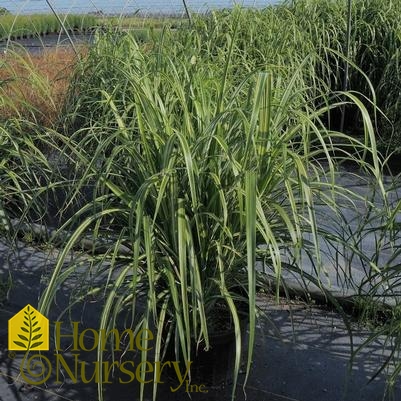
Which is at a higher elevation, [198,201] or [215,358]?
[198,201]

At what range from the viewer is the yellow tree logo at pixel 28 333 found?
5.81 feet

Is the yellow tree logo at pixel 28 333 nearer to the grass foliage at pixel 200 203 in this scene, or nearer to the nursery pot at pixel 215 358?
the grass foliage at pixel 200 203

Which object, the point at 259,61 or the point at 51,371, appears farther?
the point at 259,61

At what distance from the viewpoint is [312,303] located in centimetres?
204

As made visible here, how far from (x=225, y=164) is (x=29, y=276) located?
3.75 ft

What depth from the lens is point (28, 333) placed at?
178 centimetres

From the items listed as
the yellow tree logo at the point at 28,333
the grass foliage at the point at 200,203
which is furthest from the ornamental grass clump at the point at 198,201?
the yellow tree logo at the point at 28,333

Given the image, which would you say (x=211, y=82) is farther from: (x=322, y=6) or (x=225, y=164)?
(x=322, y=6)

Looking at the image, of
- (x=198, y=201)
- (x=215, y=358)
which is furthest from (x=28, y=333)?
(x=198, y=201)

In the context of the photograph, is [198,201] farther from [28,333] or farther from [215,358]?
[28,333]

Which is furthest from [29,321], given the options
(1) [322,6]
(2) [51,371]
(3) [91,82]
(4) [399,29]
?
(1) [322,6]

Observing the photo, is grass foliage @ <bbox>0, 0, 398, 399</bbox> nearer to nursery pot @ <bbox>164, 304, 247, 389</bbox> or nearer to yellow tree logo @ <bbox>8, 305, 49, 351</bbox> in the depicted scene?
nursery pot @ <bbox>164, 304, 247, 389</bbox>

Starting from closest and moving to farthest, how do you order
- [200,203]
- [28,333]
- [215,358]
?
[200,203]
[215,358]
[28,333]

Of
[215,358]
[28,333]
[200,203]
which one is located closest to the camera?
[200,203]
